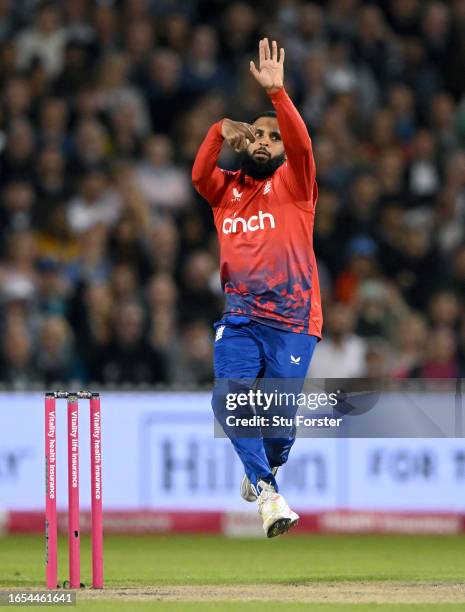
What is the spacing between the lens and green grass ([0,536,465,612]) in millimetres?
9133

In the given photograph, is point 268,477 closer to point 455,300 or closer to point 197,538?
point 197,538

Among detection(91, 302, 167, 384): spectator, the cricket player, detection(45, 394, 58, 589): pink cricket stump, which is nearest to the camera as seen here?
detection(45, 394, 58, 589): pink cricket stump

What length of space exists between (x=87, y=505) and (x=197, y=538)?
41.5 inches

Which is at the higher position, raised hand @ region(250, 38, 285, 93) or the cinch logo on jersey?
raised hand @ region(250, 38, 285, 93)

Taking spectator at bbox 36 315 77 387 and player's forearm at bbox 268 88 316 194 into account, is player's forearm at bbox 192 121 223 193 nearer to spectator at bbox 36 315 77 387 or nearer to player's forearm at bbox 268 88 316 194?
player's forearm at bbox 268 88 316 194

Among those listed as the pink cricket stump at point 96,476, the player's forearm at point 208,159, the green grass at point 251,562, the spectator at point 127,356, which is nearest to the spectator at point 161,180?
the spectator at point 127,356

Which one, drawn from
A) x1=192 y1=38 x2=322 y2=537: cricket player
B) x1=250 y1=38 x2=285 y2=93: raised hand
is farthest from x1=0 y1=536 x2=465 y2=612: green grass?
x1=250 y1=38 x2=285 y2=93: raised hand

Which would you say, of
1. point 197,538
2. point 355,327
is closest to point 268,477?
point 197,538

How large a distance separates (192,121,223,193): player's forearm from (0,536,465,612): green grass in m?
2.49

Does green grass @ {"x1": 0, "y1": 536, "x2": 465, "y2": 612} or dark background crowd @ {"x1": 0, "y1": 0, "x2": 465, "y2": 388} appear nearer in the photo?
green grass @ {"x1": 0, "y1": 536, "x2": 465, "y2": 612}

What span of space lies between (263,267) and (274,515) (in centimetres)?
146

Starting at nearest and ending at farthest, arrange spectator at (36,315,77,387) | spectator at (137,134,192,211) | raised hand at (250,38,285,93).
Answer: raised hand at (250,38,285,93) → spectator at (36,315,77,387) → spectator at (137,134,192,211)

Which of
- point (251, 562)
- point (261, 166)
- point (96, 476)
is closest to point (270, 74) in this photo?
point (261, 166)

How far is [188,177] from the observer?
1548 cm
